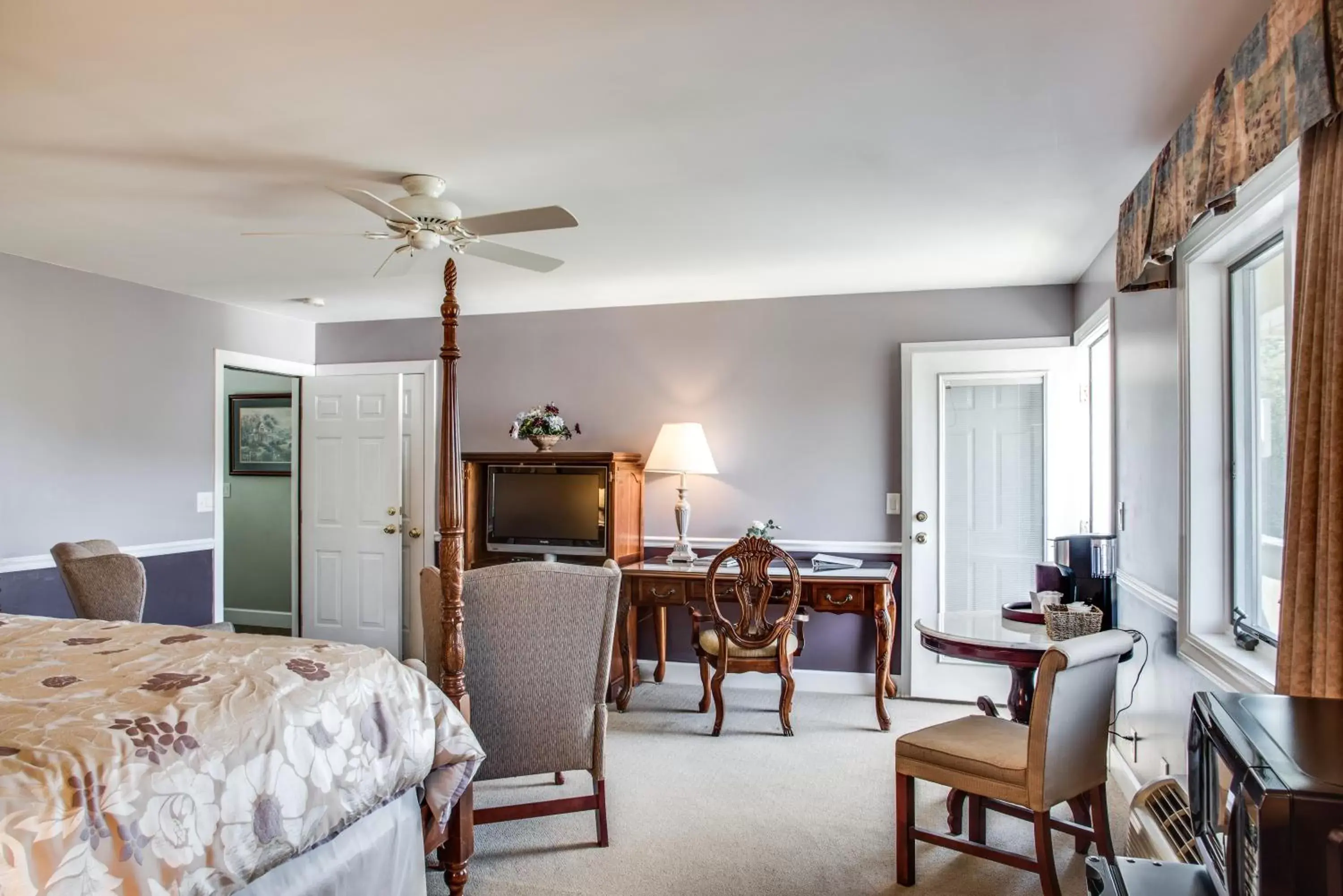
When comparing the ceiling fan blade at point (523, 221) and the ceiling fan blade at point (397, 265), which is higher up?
the ceiling fan blade at point (397, 265)

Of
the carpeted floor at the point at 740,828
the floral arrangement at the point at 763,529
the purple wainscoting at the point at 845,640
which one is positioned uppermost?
the floral arrangement at the point at 763,529

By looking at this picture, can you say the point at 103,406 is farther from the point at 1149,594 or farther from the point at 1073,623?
the point at 1149,594

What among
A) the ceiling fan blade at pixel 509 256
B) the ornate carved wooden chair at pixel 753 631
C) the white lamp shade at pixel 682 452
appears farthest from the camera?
the white lamp shade at pixel 682 452

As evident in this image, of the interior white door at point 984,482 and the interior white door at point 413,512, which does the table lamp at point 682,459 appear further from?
the interior white door at point 413,512

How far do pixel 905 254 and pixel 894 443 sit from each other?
4.03 feet

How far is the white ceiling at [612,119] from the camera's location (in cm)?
185

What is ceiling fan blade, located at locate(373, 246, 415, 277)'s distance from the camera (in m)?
3.81

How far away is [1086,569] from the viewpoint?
3176 mm

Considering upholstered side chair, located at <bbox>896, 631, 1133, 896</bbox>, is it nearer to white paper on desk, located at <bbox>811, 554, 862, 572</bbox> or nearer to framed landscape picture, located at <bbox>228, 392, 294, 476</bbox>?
white paper on desk, located at <bbox>811, 554, 862, 572</bbox>

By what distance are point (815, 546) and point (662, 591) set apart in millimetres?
983

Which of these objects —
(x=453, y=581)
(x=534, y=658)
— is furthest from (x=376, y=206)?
(x=534, y=658)

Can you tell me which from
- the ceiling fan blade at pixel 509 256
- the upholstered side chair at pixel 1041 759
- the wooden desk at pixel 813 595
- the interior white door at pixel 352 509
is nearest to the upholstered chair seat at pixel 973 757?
the upholstered side chair at pixel 1041 759

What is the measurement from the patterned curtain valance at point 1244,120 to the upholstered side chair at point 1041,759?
118 centimetres

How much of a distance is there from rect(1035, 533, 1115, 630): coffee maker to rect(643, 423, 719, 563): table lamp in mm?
2004
